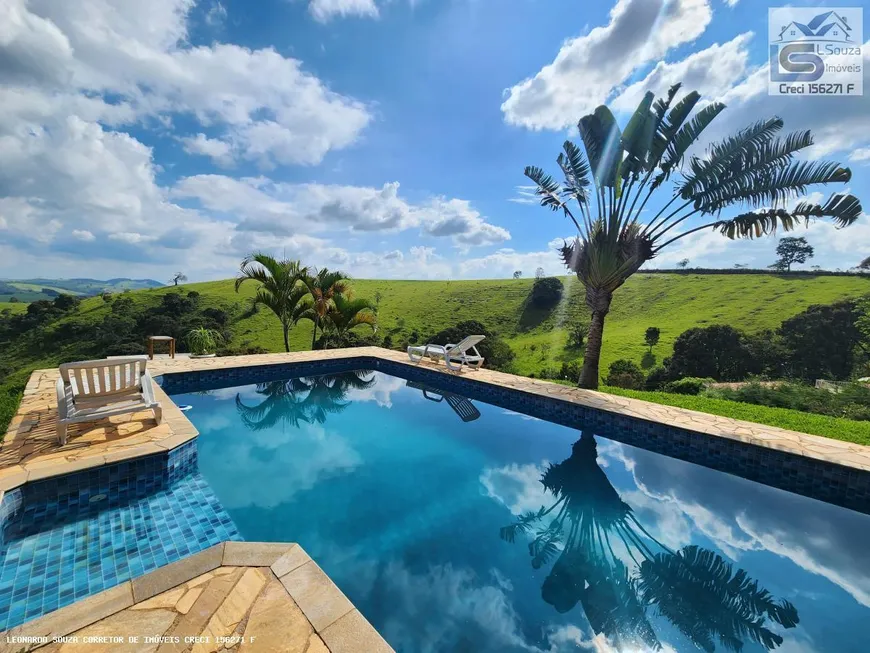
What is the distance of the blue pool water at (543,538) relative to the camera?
291 cm

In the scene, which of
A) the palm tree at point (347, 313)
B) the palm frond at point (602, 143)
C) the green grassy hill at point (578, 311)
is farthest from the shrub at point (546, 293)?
the palm frond at point (602, 143)

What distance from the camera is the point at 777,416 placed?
7.21 m

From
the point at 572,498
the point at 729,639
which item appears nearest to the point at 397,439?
the point at 572,498

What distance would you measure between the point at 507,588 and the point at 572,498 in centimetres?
210

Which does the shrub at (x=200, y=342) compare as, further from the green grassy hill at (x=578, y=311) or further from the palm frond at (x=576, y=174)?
the palm frond at (x=576, y=174)

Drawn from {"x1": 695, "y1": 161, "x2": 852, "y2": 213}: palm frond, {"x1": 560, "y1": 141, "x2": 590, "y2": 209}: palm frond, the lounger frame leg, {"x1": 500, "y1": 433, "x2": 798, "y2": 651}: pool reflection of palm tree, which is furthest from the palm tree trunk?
the lounger frame leg

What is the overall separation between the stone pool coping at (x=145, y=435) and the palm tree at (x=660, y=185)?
2.17m

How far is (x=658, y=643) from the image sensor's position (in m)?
2.77

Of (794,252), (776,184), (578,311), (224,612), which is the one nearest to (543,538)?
(224,612)

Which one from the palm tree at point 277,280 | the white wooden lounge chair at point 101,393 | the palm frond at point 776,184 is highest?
the palm frond at point 776,184

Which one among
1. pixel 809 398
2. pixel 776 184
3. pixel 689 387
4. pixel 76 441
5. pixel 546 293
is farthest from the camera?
pixel 546 293

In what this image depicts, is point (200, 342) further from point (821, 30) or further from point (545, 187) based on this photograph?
point (821, 30)

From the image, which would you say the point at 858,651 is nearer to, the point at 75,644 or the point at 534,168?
the point at 75,644

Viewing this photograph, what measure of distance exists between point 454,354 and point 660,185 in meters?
6.61
